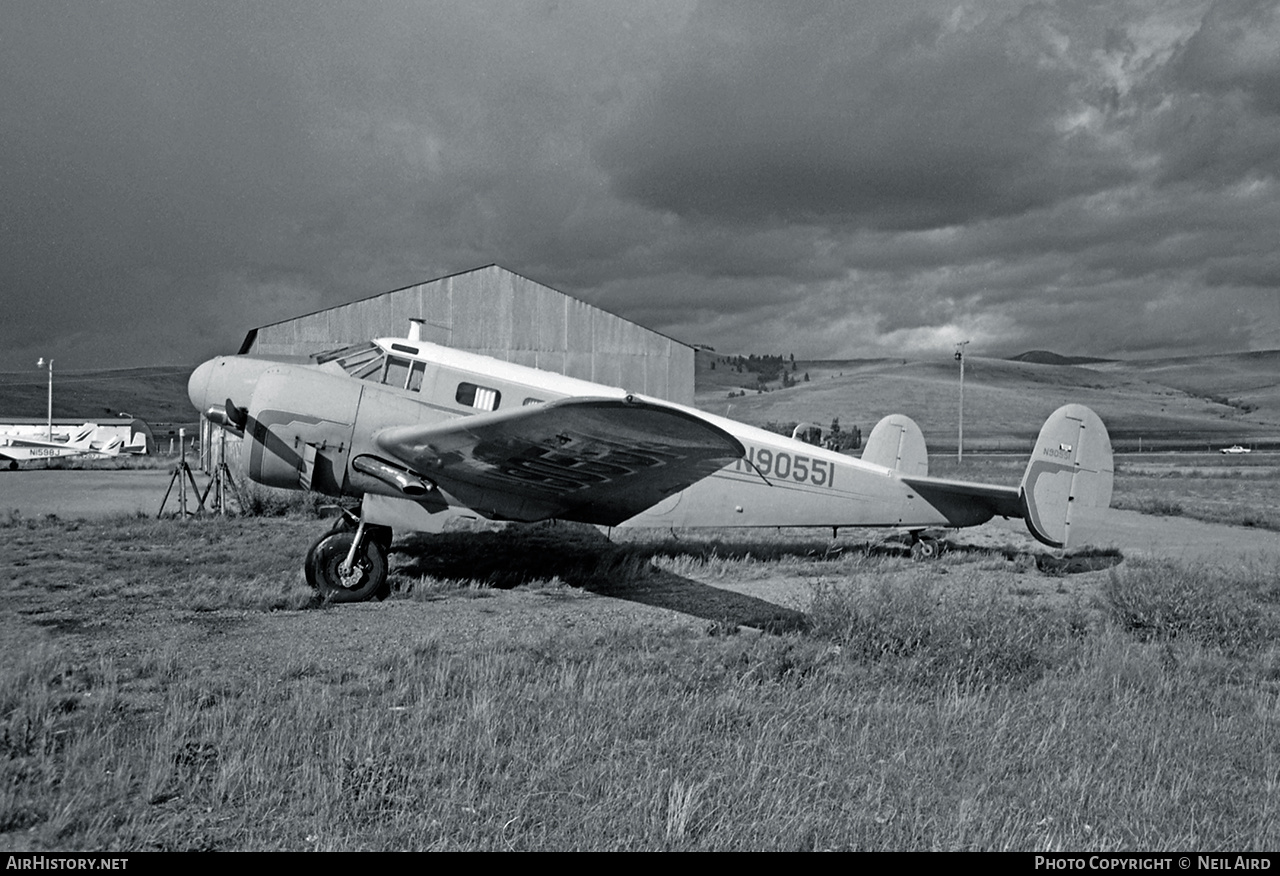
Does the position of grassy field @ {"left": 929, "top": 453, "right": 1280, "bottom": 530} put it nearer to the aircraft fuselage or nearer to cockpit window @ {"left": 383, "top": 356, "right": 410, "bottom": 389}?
the aircraft fuselage

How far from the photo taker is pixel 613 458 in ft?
24.1

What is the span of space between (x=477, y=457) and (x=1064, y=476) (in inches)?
300

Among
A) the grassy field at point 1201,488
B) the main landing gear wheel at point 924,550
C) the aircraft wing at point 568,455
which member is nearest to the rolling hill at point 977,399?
the grassy field at point 1201,488

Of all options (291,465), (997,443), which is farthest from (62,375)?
(291,465)

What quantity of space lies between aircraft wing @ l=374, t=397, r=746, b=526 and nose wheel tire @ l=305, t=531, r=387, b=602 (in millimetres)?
1018

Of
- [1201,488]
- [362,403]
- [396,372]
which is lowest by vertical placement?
[1201,488]

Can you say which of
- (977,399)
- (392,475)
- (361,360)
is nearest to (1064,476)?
(392,475)

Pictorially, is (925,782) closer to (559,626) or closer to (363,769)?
(363,769)

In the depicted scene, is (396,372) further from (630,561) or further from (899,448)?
(899,448)

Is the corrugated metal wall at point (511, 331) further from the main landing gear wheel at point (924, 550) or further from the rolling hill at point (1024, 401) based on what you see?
the rolling hill at point (1024, 401)

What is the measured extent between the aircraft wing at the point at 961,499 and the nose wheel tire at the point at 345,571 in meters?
6.97

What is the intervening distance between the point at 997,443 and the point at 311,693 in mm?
79663

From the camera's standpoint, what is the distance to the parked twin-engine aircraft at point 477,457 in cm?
724

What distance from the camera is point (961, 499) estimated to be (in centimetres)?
1112
